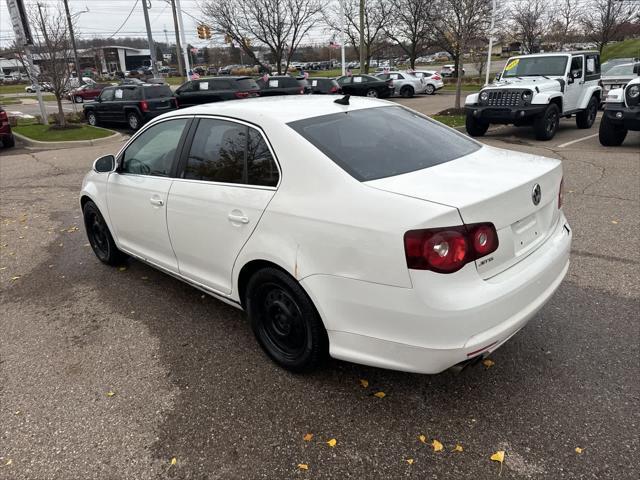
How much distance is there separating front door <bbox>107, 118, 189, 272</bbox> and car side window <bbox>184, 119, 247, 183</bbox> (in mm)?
225

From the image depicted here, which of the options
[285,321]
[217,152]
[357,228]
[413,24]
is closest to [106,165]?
[217,152]

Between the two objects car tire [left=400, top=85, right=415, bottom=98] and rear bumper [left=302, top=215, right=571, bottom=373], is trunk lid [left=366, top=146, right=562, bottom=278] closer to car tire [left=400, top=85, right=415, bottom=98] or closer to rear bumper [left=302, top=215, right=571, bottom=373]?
rear bumper [left=302, top=215, right=571, bottom=373]

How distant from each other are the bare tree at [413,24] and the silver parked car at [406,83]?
8310mm

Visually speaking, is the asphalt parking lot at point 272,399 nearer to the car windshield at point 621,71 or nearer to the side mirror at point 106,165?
the side mirror at point 106,165

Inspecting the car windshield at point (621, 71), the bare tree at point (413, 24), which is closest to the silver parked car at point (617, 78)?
the car windshield at point (621, 71)

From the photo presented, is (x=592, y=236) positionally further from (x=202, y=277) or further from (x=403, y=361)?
(x=202, y=277)

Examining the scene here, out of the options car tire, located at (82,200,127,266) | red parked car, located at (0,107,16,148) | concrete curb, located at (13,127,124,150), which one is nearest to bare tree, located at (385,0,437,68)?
concrete curb, located at (13,127,124,150)

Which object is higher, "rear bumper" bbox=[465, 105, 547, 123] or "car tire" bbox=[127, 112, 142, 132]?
"rear bumper" bbox=[465, 105, 547, 123]

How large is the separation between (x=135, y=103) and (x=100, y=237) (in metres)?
12.9

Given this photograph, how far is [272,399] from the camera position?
2.86m

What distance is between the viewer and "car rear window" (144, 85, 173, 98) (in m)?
16.3

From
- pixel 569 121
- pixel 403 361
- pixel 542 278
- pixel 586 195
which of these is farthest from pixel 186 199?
pixel 569 121

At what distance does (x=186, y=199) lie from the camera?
3389 millimetres

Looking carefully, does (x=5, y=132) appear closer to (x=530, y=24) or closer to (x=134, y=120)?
(x=134, y=120)
